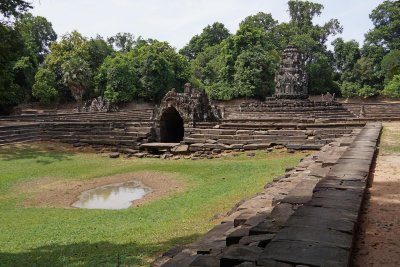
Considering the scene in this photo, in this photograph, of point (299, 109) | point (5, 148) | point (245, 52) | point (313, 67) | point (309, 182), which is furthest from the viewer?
point (313, 67)

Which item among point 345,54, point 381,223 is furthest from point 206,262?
point 345,54

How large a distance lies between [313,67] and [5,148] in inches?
1890

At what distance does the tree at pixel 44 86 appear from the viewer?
164 ft

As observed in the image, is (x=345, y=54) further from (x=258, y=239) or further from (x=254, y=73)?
(x=258, y=239)

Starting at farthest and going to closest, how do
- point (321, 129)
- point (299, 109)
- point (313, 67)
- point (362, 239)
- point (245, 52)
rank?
point (313, 67)
point (245, 52)
point (299, 109)
point (321, 129)
point (362, 239)

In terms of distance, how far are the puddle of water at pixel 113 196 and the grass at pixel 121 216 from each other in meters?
1.23

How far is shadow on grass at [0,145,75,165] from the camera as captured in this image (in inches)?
789

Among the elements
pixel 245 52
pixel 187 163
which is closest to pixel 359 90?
pixel 245 52

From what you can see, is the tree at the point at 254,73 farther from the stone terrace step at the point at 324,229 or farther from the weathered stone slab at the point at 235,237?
the weathered stone slab at the point at 235,237

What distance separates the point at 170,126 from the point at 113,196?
1252 cm

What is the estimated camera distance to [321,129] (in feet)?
63.3

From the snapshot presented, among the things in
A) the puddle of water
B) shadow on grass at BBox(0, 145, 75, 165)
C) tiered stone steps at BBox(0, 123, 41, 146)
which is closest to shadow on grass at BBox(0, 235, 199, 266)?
the puddle of water

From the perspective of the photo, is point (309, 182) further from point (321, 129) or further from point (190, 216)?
point (321, 129)

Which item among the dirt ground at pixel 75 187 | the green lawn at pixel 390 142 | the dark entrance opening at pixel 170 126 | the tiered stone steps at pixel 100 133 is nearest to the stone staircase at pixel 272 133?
the green lawn at pixel 390 142
